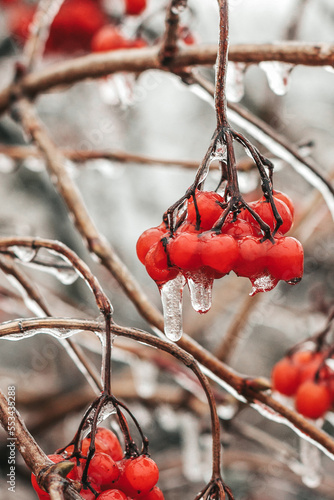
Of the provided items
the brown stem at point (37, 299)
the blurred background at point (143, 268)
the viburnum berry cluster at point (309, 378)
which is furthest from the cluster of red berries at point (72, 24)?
the brown stem at point (37, 299)

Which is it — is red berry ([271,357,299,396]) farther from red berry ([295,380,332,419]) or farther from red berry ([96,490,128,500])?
red berry ([96,490,128,500])

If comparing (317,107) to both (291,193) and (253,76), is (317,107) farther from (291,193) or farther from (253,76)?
(291,193)

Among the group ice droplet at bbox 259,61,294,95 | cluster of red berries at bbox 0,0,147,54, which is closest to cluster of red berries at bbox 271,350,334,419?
ice droplet at bbox 259,61,294,95

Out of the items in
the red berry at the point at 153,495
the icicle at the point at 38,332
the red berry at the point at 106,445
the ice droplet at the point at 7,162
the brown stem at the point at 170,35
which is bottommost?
the red berry at the point at 153,495

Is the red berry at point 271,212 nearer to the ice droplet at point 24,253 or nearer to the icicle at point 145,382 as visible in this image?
the ice droplet at point 24,253

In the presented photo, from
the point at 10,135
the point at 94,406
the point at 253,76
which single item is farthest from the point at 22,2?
the point at 94,406

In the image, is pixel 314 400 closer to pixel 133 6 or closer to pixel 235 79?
pixel 235 79

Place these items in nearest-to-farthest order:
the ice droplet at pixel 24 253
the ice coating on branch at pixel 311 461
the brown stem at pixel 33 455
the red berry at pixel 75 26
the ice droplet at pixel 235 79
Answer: the brown stem at pixel 33 455
the ice droplet at pixel 24 253
the ice droplet at pixel 235 79
the ice coating on branch at pixel 311 461
the red berry at pixel 75 26
